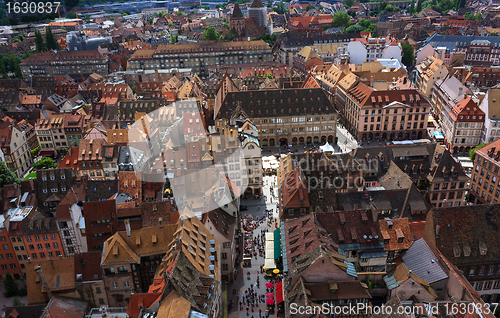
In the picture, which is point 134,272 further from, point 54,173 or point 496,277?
point 496,277

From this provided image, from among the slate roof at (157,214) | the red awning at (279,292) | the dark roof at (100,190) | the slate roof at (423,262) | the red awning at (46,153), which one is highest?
the slate roof at (157,214)

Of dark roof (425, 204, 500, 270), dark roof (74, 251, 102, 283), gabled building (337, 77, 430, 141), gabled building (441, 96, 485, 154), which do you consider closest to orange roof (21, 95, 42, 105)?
dark roof (74, 251, 102, 283)

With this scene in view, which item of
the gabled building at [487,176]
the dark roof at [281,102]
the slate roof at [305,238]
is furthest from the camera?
the dark roof at [281,102]

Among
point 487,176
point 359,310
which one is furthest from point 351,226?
point 487,176

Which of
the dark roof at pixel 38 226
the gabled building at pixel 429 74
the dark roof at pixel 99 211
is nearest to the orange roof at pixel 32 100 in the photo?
the dark roof at pixel 38 226

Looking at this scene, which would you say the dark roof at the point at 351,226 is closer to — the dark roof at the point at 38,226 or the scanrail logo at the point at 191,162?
the scanrail logo at the point at 191,162

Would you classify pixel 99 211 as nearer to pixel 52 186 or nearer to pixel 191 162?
pixel 52 186
